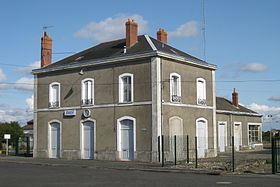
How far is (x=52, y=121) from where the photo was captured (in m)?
31.0

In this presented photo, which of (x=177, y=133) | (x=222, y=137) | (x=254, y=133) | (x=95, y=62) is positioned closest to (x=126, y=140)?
(x=177, y=133)

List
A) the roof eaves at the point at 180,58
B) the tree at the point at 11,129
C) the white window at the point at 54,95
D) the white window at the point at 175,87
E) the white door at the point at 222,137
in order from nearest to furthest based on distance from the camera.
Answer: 1. the roof eaves at the point at 180,58
2. the white window at the point at 175,87
3. the white window at the point at 54,95
4. the white door at the point at 222,137
5. the tree at the point at 11,129

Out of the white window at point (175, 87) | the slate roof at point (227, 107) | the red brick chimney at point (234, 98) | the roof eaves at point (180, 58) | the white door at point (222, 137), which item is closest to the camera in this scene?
the roof eaves at point (180, 58)

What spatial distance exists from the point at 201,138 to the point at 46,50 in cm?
1409

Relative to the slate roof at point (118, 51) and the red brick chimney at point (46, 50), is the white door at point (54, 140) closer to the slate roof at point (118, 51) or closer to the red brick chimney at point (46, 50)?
the slate roof at point (118, 51)

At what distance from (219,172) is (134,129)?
879 cm

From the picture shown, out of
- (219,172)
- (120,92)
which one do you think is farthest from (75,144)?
(219,172)

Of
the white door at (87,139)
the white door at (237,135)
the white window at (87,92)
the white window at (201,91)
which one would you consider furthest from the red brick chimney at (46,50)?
the white door at (237,135)

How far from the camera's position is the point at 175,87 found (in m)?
27.6

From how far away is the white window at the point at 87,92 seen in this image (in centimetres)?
2875

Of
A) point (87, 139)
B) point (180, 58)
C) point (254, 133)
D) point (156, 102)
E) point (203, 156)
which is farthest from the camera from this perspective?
point (254, 133)

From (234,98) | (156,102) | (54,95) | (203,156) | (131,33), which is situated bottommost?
(203,156)

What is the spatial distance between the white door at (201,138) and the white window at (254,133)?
547 inches

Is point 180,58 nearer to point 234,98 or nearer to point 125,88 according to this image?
point 125,88
